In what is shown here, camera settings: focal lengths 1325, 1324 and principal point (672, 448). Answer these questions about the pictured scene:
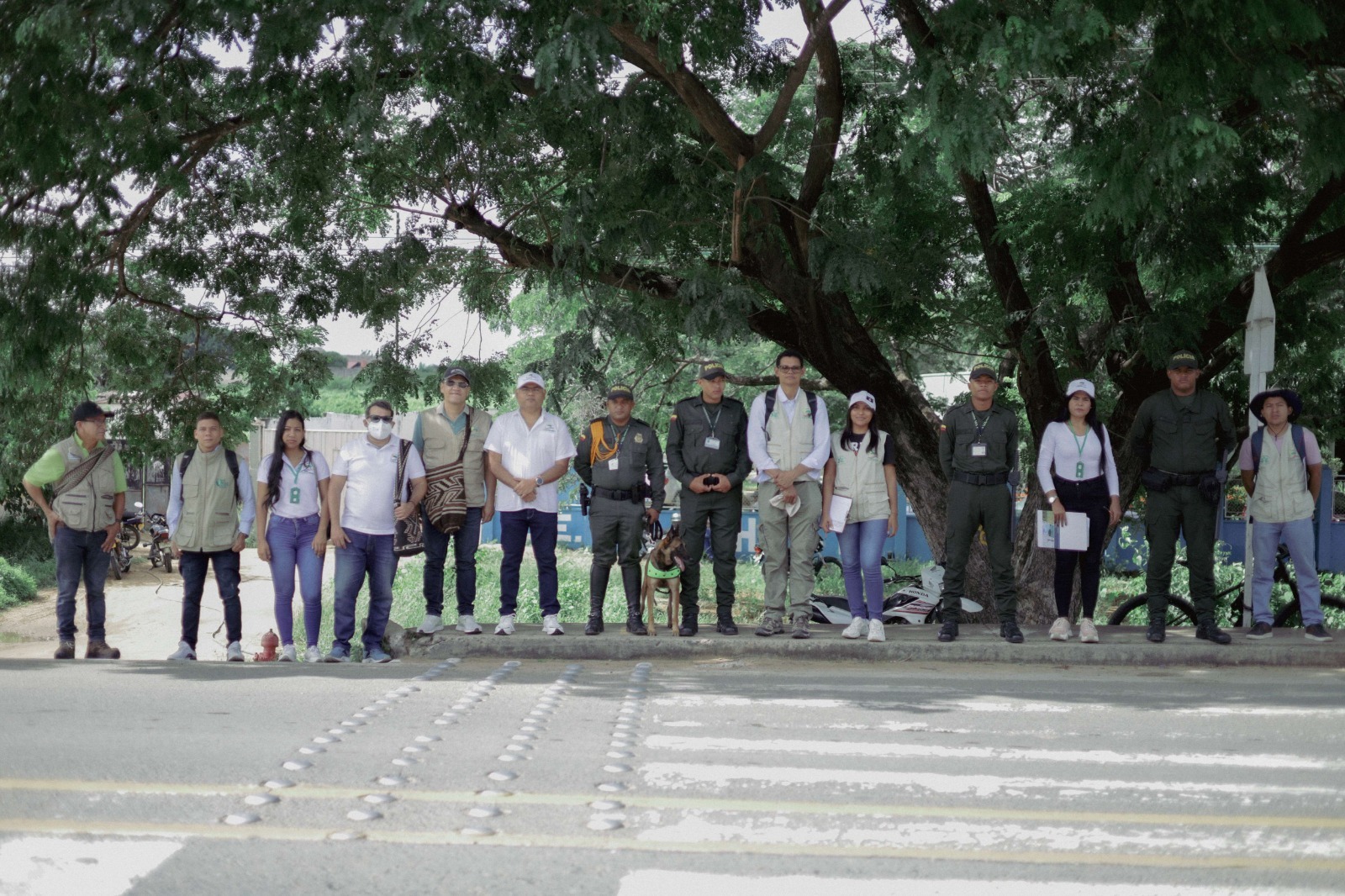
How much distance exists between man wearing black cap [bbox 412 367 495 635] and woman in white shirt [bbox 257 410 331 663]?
0.79 metres

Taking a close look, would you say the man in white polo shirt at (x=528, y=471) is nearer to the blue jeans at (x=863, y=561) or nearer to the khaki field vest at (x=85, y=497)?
the blue jeans at (x=863, y=561)

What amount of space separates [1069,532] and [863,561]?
5.02 feet

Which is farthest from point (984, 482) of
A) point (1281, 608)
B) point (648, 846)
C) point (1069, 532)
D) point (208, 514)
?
point (208, 514)

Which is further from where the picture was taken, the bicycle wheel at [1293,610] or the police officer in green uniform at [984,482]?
the bicycle wheel at [1293,610]

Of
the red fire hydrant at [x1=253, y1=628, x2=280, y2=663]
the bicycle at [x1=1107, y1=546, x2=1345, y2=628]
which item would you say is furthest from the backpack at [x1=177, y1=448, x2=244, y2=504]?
the bicycle at [x1=1107, y1=546, x2=1345, y2=628]

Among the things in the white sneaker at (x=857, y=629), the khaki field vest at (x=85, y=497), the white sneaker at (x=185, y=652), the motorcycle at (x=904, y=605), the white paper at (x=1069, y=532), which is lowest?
the motorcycle at (x=904, y=605)

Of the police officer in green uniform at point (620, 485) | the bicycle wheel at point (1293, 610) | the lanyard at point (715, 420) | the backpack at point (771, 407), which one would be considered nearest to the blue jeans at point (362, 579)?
the police officer in green uniform at point (620, 485)

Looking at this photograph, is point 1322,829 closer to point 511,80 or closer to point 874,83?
point 511,80

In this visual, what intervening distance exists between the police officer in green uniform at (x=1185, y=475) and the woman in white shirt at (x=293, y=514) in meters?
6.21

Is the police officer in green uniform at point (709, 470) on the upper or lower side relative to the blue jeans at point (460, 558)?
upper

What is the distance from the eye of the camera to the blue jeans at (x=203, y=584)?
33.4 feet

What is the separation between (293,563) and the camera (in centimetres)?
999

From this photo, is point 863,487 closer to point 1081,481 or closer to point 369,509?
point 1081,481

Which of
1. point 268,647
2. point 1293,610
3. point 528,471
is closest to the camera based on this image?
point 528,471
